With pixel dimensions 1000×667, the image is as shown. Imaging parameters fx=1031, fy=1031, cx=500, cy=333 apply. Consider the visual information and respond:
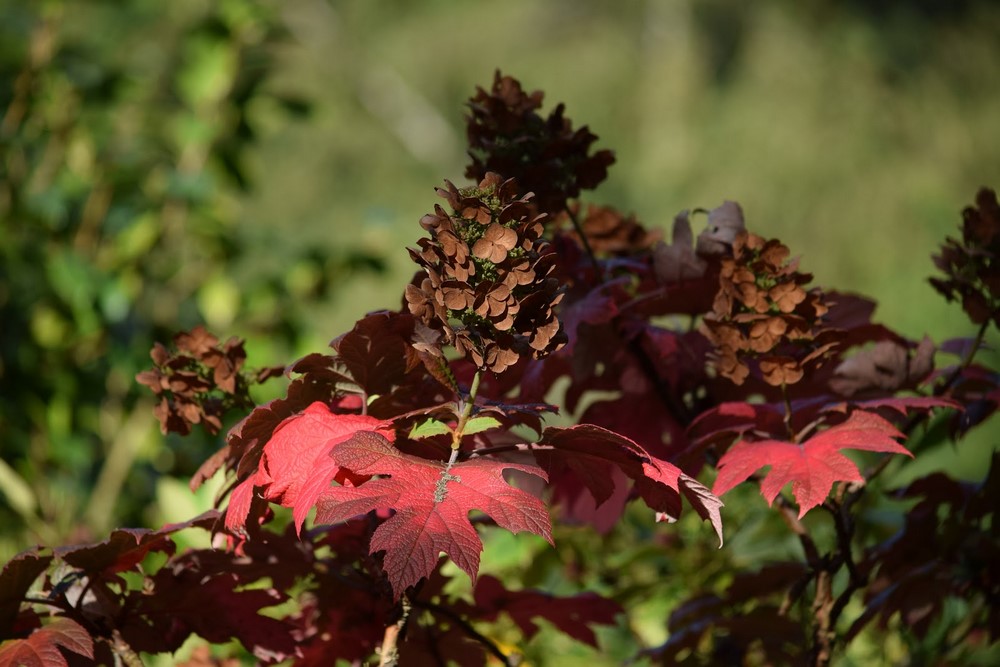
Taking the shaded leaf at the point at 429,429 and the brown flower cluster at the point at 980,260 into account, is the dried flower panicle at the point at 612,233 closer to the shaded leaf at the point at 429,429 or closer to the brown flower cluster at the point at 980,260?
the brown flower cluster at the point at 980,260

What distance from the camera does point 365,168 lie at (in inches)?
307

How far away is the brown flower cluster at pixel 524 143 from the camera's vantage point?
0.91m

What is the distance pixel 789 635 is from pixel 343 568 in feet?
1.47

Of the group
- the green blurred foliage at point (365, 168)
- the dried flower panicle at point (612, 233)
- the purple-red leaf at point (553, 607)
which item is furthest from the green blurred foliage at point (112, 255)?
the purple-red leaf at point (553, 607)

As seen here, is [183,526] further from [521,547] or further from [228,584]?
[521,547]

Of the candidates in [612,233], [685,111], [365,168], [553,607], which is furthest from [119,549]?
[685,111]

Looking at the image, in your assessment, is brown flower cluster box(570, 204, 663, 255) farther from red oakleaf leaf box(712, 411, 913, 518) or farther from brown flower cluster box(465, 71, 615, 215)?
red oakleaf leaf box(712, 411, 913, 518)

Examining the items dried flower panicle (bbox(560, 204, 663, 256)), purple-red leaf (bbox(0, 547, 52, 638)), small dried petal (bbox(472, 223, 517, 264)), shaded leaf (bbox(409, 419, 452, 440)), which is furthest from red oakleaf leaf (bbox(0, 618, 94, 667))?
dried flower panicle (bbox(560, 204, 663, 256))

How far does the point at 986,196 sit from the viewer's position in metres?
0.92

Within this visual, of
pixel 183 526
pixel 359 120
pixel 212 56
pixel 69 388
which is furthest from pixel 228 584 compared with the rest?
pixel 359 120

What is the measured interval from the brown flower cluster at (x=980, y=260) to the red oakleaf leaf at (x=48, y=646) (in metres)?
0.74

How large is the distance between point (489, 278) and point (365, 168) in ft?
24.0

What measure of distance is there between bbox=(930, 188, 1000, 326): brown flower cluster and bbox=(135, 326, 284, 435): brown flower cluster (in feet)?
1.95

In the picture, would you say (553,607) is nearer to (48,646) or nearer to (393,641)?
(393,641)
